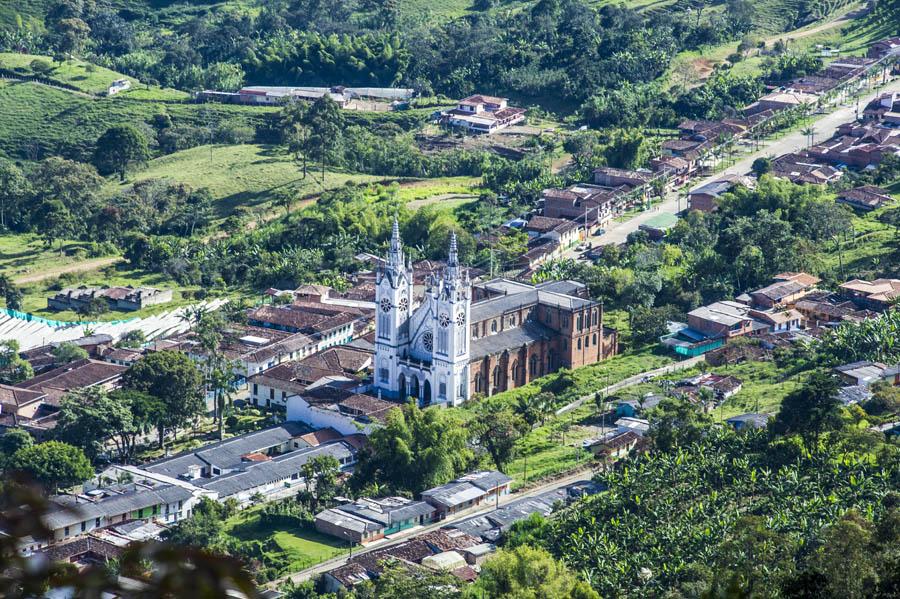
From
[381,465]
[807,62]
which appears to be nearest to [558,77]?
[807,62]

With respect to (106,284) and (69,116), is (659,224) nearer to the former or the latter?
(106,284)

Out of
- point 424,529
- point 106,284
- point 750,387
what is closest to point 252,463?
point 424,529

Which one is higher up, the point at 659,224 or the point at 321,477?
the point at 659,224

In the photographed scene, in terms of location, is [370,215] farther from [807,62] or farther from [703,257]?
[807,62]

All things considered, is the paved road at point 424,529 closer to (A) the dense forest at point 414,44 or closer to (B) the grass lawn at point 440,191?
(B) the grass lawn at point 440,191

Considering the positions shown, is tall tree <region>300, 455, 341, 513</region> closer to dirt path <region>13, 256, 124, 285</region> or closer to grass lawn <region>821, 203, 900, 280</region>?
grass lawn <region>821, 203, 900, 280</region>

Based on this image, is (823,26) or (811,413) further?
(823,26)

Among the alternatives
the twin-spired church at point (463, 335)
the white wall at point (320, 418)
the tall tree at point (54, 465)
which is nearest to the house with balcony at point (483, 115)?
the twin-spired church at point (463, 335)
